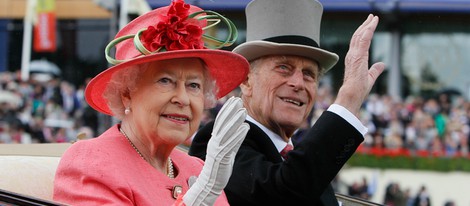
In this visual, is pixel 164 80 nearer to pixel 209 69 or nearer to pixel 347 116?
pixel 209 69

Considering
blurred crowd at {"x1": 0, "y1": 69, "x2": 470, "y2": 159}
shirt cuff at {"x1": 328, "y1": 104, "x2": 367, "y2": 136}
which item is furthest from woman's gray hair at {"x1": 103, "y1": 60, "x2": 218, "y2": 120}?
blurred crowd at {"x1": 0, "y1": 69, "x2": 470, "y2": 159}

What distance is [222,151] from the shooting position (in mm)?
2186

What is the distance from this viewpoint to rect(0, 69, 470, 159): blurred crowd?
12.8m

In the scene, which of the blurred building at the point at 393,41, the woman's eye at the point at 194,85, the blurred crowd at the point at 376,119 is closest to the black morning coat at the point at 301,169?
the woman's eye at the point at 194,85

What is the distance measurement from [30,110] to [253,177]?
10688 millimetres

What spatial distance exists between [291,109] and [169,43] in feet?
2.77

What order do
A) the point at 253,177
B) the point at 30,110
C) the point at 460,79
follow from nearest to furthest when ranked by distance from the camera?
the point at 253,177 < the point at 30,110 < the point at 460,79

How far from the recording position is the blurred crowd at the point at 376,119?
504 inches

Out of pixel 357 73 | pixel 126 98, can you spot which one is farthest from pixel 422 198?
pixel 126 98

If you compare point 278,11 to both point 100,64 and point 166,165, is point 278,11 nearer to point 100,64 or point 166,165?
point 166,165

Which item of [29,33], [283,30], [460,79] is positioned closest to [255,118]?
[283,30]

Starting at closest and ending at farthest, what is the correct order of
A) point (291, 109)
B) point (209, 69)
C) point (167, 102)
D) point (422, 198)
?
point (167, 102), point (209, 69), point (291, 109), point (422, 198)

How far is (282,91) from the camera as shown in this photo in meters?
3.19

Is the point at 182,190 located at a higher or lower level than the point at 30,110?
higher
